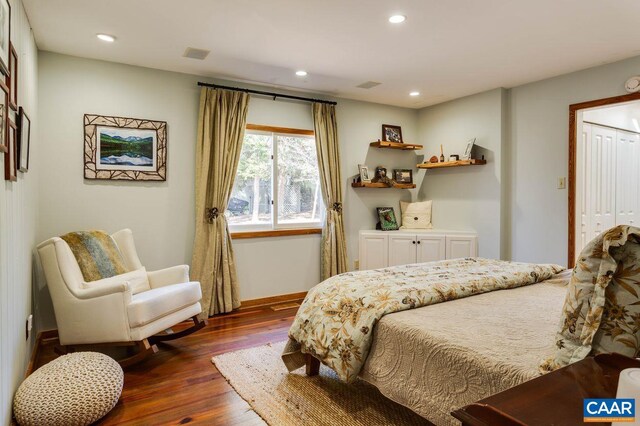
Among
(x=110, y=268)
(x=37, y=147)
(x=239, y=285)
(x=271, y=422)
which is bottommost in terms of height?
(x=271, y=422)

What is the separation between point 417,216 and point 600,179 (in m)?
2.12

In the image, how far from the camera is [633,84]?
344 centimetres

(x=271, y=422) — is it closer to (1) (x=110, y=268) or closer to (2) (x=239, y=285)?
(1) (x=110, y=268)

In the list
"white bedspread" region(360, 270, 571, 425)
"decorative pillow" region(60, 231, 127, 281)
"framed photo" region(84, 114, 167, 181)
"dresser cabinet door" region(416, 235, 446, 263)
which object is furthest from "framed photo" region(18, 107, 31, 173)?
"dresser cabinet door" region(416, 235, 446, 263)

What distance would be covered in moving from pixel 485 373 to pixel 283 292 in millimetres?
3377

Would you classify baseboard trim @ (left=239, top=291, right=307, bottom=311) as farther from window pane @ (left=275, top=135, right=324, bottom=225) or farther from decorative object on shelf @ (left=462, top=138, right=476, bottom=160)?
decorative object on shelf @ (left=462, top=138, right=476, bottom=160)

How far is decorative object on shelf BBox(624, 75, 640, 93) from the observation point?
3.41m

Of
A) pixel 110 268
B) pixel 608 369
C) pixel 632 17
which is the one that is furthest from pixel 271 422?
pixel 632 17

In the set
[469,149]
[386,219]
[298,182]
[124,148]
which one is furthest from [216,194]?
[469,149]

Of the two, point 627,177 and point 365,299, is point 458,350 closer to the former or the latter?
point 365,299

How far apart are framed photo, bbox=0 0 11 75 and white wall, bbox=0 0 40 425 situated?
30 centimetres

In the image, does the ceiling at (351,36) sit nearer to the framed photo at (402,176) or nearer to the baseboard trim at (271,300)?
the framed photo at (402,176)

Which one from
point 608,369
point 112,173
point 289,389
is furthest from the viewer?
point 112,173

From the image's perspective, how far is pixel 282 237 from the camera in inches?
180
